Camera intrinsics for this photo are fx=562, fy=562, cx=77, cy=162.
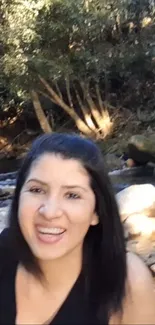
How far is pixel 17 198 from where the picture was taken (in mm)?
1359

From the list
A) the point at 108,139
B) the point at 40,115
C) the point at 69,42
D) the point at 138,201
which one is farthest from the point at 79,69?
the point at 138,201

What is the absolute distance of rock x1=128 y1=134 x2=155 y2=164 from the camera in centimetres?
1123

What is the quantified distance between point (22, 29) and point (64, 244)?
37.1 ft

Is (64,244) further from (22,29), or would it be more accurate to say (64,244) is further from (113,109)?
(113,109)

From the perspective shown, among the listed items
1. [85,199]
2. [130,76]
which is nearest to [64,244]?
[85,199]

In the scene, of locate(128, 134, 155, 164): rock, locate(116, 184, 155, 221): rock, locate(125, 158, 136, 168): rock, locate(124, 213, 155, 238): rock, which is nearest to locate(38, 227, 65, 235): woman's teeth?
locate(124, 213, 155, 238): rock

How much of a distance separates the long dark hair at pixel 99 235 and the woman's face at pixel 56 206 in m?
0.02

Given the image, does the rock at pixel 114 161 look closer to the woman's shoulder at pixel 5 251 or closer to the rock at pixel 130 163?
the rock at pixel 130 163

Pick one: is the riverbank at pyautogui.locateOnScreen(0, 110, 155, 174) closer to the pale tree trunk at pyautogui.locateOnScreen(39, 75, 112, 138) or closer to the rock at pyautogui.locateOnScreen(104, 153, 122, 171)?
the rock at pyautogui.locateOnScreen(104, 153, 122, 171)

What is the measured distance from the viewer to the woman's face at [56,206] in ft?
4.21

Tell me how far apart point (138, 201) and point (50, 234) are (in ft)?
13.8

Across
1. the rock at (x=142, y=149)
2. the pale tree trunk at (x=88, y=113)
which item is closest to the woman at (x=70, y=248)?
the rock at (x=142, y=149)

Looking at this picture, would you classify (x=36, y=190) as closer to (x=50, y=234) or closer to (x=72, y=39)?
(x=50, y=234)

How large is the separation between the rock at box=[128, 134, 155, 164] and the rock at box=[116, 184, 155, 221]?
5.53 meters
